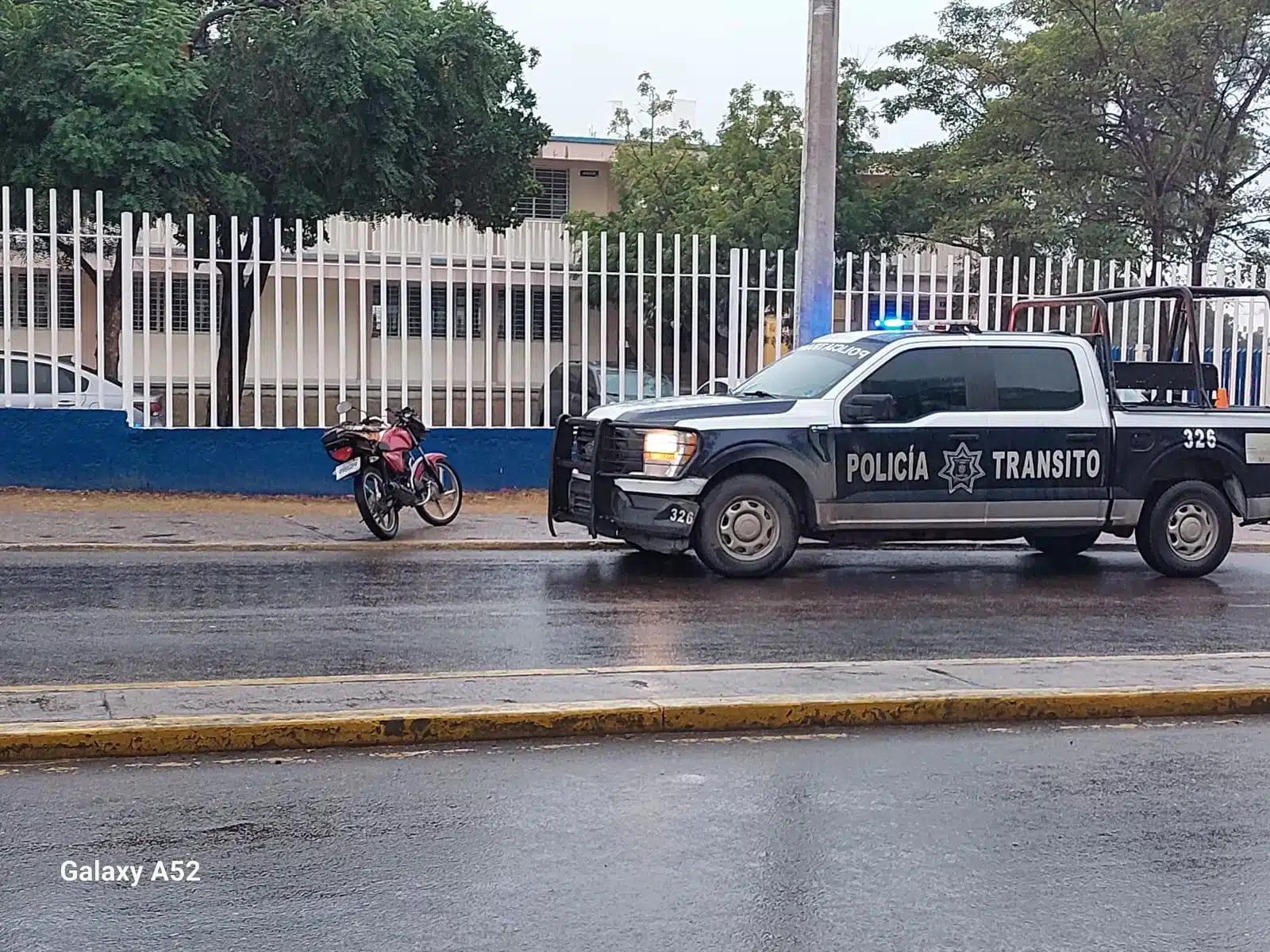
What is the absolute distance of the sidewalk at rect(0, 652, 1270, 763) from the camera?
6035 millimetres

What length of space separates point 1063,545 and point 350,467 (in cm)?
620

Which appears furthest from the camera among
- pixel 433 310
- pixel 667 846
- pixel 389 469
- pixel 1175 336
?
pixel 433 310

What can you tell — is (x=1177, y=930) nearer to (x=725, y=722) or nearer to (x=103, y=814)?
(x=725, y=722)

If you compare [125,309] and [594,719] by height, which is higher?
[125,309]

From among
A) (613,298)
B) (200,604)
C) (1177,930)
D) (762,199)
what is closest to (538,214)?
(762,199)

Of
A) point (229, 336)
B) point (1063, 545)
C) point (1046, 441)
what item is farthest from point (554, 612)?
point (229, 336)

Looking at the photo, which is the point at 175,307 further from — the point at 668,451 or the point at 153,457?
the point at 668,451

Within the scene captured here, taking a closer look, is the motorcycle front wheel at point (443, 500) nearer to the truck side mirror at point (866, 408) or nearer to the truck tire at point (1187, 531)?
the truck side mirror at point (866, 408)

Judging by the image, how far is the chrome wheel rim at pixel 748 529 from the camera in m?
11.0

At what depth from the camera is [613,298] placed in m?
16.4

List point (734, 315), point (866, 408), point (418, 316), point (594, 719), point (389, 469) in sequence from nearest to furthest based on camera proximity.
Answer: point (594, 719) → point (866, 408) → point (389, 469) → point (418, 316) → point (734, 315)

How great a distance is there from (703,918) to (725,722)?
213 cm

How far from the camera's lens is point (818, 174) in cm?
1435

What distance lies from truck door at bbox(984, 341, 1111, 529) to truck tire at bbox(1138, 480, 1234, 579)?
1.68 feet
